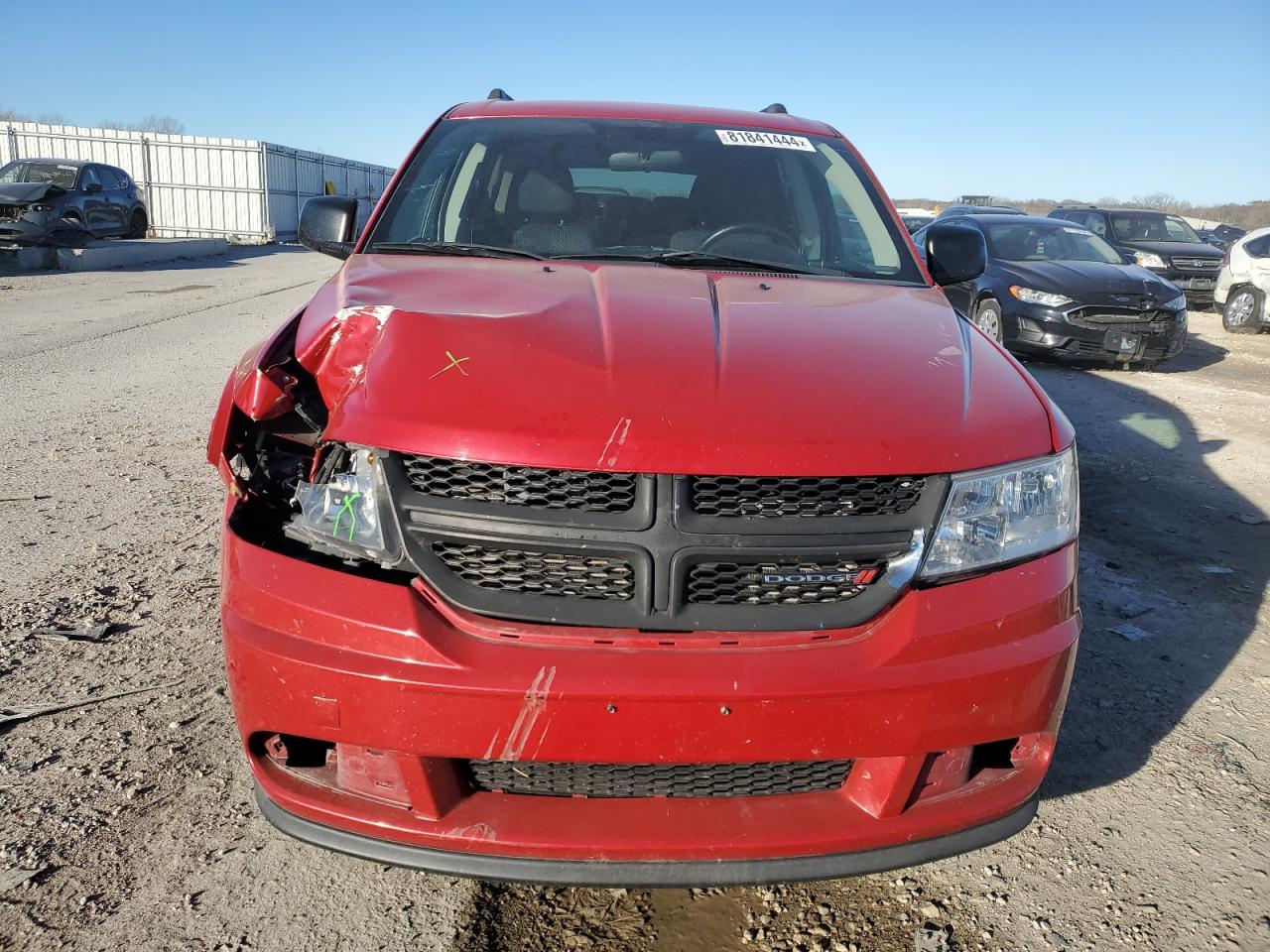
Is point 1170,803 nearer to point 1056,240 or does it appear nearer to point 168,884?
point 168,884

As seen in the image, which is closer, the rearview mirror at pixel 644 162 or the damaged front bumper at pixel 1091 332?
the rearview mirror at pixel 644 162

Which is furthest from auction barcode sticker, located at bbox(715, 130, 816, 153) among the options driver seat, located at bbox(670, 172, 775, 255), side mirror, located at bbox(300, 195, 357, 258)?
side mirror, located at bbox(300, 195, 357, 258)

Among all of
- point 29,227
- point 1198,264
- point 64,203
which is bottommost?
point 29,227

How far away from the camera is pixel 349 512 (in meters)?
1.84

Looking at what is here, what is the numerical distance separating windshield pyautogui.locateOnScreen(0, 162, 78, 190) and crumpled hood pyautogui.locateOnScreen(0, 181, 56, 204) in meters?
1.48

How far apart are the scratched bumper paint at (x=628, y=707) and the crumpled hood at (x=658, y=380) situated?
31 cm

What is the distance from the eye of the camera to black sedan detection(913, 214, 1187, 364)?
30.6 feet

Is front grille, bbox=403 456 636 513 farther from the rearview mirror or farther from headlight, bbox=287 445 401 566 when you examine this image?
the rearview mirror

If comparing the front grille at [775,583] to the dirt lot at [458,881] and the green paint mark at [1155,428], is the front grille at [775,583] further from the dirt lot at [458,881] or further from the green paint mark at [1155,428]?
the green paint mark at [1155,428]

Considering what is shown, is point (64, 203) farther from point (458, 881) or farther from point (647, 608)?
point (647, 608)

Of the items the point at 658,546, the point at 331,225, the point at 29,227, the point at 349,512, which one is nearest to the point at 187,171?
the point at 29,227

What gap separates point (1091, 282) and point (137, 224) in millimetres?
20894

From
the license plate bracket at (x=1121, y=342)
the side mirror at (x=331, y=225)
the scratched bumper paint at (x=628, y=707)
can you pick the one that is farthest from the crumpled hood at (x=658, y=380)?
the license plate bracket at (x=1121, y=342)

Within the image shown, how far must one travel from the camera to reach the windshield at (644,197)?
2967 mm
